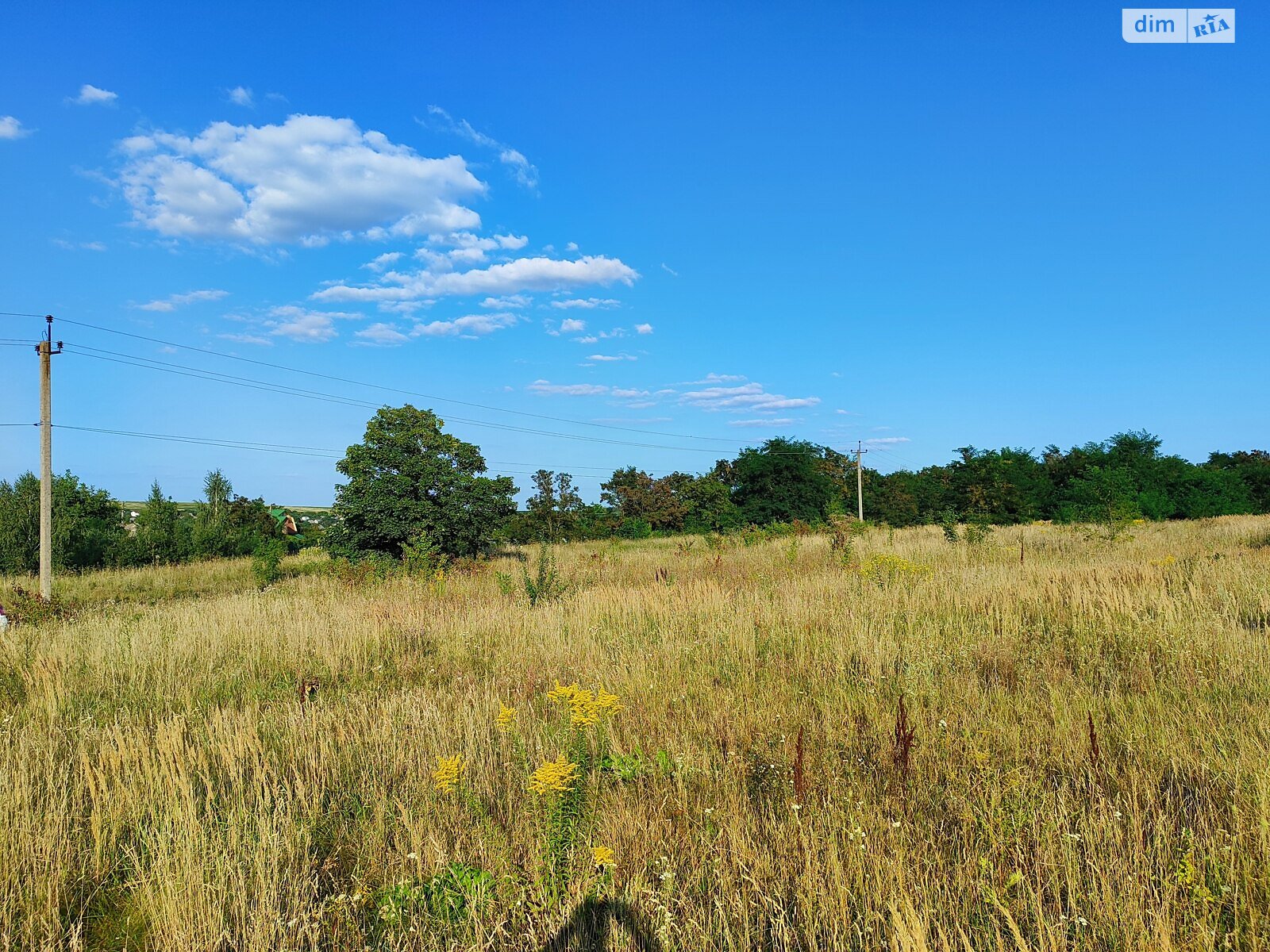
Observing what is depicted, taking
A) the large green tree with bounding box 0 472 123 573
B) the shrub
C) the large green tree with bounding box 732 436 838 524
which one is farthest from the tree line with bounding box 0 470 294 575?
the large green tree with bounding box 732 436 838 524

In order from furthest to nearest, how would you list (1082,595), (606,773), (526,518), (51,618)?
(526,518)
(51,618)
(1082,595)
(606,773)

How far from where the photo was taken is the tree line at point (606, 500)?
1914 centimetres

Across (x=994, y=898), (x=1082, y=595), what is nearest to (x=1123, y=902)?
(x=994, y=898)

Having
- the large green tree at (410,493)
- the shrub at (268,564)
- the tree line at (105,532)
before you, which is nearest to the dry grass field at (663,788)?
the large green tree at (410,493)

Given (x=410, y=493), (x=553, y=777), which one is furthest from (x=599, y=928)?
(x=410, y=493)

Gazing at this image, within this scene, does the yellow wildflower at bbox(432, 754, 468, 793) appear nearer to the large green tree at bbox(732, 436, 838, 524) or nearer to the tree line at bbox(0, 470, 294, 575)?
the tree line at bbox(0, 470, 294, 575)

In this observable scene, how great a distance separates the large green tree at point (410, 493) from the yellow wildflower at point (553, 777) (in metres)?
15.4

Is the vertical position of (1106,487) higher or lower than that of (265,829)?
higher

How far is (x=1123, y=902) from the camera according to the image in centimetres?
238

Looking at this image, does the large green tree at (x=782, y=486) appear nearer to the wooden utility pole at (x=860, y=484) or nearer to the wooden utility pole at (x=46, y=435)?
the wooden utility pole at (x=860, y=484)

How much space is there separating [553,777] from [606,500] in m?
46.3

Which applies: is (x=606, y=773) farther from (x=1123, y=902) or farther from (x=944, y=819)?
(x=1123, y=902)

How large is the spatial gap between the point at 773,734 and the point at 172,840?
3.27 m

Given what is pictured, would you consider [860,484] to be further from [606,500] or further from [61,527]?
[61,527]
